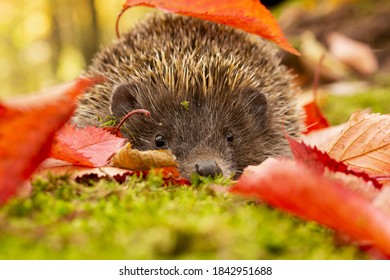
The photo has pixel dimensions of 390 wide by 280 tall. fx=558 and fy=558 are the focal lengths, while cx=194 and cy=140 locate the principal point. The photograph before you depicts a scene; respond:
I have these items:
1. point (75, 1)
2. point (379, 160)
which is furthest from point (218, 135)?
point (75, 1)

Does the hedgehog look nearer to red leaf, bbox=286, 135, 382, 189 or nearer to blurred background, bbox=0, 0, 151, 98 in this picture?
red leaf, bbox=286, 135, 382, 189

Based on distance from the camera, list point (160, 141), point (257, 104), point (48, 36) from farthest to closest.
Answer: point (48, 36)
point (257, 104)
point (160, 141)

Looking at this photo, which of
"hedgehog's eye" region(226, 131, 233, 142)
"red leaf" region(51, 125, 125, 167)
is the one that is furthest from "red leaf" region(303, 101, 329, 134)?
"red leaf" region(51, 125, 125, 167)

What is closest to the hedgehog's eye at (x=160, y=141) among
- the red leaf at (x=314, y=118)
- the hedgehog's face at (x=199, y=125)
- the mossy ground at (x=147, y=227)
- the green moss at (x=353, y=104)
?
the hedgehog's face at (x=199, y=125)

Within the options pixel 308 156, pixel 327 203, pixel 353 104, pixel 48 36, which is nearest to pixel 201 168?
pixel 308 156

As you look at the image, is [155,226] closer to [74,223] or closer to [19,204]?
[74,223]

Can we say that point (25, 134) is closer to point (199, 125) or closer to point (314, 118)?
point (199, 125)
